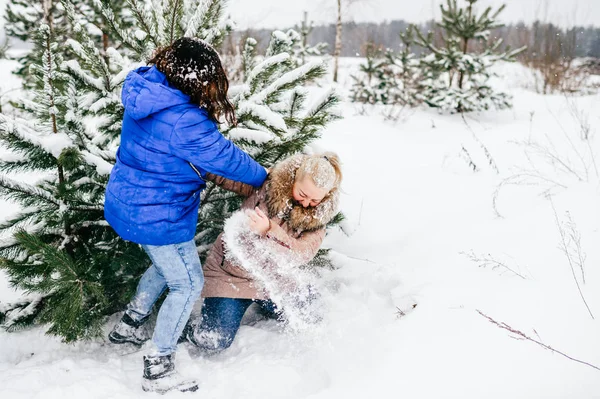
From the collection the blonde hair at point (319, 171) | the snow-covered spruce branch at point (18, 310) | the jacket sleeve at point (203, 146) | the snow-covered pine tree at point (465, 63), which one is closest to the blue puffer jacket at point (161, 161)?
the jacket sleeve at point (203, 146)

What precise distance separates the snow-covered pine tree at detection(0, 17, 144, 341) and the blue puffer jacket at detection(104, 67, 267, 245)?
31 cm

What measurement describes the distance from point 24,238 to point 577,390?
8.28 ft

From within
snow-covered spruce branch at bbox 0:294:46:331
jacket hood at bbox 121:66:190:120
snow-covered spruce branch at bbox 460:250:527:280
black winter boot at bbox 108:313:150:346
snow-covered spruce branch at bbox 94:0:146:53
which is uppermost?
snow-covered spruce branch at bbox 94:0:146:53

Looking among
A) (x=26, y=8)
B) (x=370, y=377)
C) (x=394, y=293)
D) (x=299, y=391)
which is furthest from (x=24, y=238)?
(x=26, y=8)

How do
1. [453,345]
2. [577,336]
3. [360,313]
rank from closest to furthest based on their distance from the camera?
1. [577,336]
2. [453,345]
3. [360,313]

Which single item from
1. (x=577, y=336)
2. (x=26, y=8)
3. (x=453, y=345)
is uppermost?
(x=26, y=8)

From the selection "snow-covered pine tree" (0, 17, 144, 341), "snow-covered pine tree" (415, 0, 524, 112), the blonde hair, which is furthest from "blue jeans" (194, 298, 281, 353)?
"snow-covered pine tree" (415, 0, 524, 112)

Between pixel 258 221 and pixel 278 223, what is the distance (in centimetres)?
22

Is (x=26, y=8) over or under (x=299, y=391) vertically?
over

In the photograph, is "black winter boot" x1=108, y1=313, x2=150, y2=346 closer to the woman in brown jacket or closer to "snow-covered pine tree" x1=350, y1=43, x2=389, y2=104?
the woman in brown jacket

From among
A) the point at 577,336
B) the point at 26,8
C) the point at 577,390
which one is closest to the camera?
the point at 577,390

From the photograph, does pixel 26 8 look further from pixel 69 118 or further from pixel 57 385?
pixel 57 385

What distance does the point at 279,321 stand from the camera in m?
2.80

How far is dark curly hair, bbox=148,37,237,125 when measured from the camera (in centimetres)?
180
